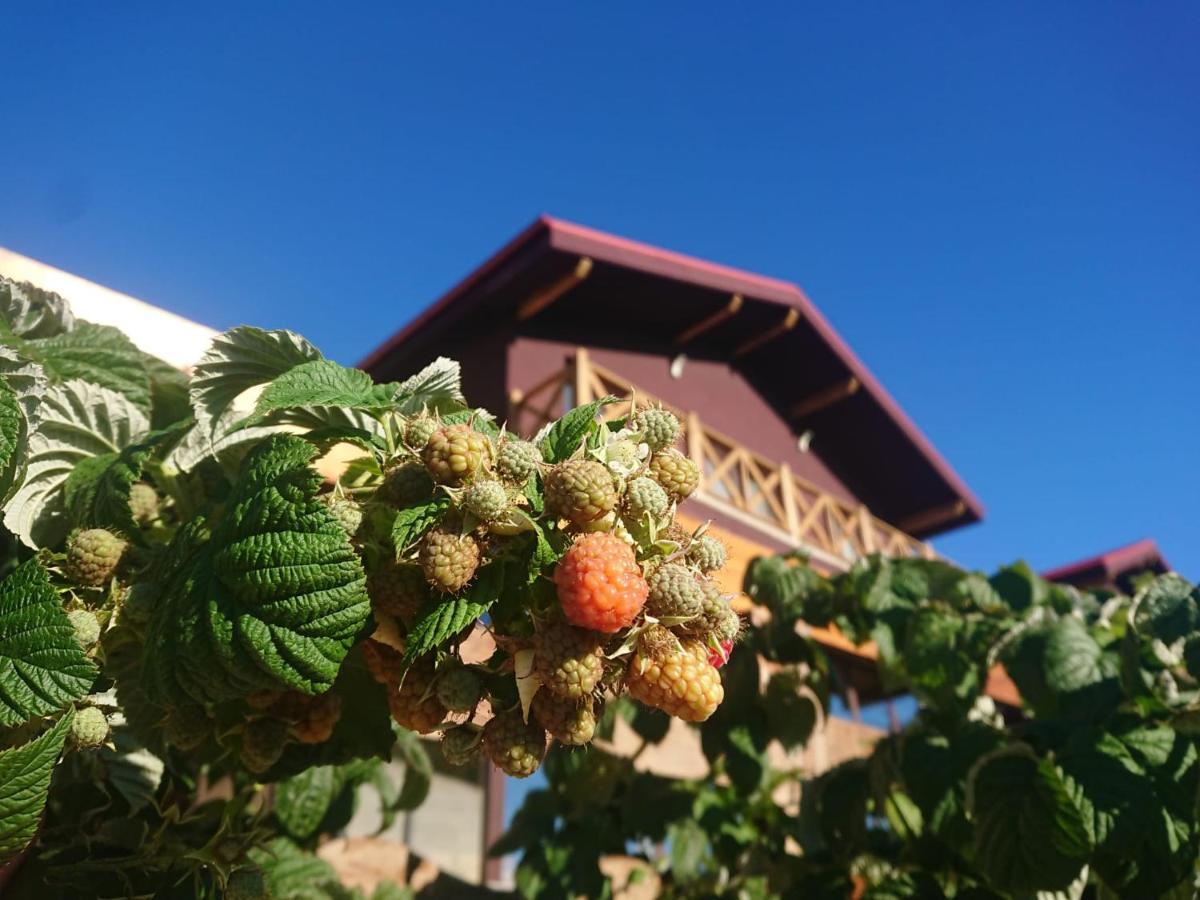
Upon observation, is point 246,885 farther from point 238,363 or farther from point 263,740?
point 238,363

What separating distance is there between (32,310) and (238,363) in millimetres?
430

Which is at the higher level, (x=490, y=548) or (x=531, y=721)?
(x=490, y=548)

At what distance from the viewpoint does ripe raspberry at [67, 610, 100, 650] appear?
99cm

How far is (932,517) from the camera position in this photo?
1143 cm

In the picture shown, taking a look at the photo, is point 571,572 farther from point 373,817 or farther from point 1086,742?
point 373,817

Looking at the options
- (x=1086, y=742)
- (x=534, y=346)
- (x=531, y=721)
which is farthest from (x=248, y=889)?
(x=534, y=346)

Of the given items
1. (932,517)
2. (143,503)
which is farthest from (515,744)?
(932,517)

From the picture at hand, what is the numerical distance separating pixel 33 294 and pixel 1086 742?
6.15ft

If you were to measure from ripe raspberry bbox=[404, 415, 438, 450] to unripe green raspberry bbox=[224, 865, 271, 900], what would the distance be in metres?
0.61

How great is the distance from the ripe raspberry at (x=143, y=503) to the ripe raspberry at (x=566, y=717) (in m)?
0.66

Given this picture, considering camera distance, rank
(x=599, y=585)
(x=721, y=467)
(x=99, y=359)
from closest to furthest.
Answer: (x=599, y=585) < (x=99, y=359) < (x=721, y=467)

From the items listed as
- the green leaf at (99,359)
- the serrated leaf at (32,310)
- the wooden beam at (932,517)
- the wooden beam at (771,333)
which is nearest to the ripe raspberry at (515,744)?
the green leaf at (99,359)

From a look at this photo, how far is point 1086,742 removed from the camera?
65.9 inches

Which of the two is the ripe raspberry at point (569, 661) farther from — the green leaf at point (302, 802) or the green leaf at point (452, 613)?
the green leaf at point (302, 802)
